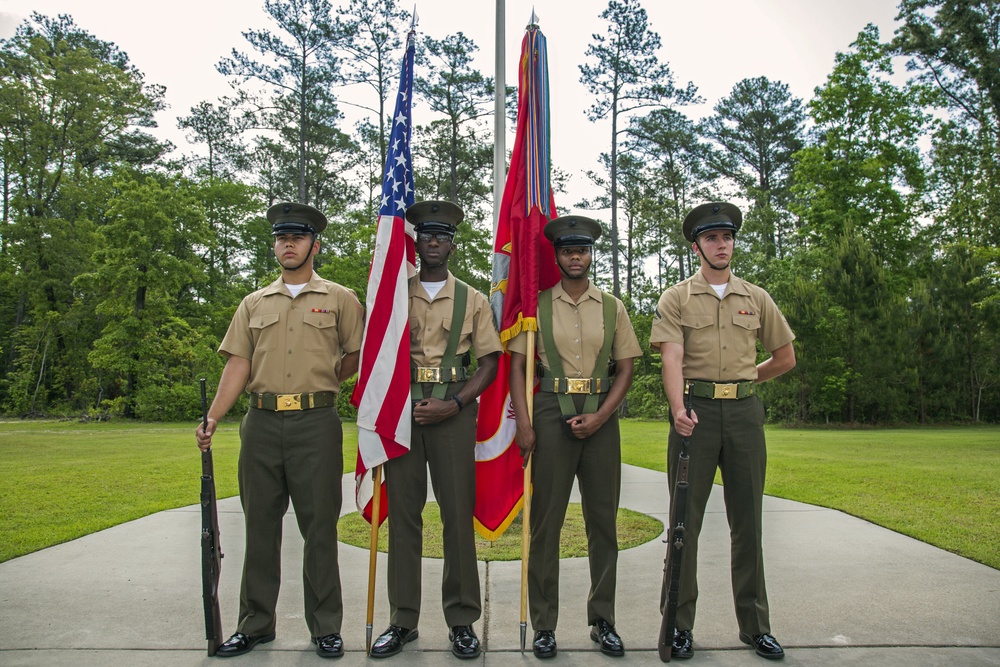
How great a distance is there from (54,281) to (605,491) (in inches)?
1260

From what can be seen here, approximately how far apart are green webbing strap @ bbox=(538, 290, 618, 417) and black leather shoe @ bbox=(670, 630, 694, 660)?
113 centimetres

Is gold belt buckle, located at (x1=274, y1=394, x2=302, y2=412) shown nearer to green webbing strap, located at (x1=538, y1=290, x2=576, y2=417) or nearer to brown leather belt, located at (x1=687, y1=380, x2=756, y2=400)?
green webbing strap, located at (x1=538, y1=290, x2=576, y2=417)

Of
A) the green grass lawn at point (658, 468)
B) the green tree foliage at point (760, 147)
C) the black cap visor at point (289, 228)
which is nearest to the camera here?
the black cap visor at point (289, 228)

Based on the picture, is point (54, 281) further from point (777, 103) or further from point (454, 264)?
point (777, 103)

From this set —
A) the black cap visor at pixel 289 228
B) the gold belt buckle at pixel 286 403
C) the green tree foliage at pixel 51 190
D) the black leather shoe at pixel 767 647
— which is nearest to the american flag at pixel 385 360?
the gold belt buckle at pixel 286 403

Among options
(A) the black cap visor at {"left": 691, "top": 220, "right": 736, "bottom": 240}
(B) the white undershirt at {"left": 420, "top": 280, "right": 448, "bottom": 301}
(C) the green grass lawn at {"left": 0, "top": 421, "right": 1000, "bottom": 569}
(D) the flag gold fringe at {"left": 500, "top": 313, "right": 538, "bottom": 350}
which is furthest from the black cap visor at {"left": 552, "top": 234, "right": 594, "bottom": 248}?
(C) the green grass lawn at {"left": 0, "top": 421, "right": 1000, "bottom": 569}

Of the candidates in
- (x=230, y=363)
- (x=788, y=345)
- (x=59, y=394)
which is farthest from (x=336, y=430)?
(x=59, y=394)

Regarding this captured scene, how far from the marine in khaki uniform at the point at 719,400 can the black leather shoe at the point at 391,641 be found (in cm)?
128

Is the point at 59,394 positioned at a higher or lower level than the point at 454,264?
lower

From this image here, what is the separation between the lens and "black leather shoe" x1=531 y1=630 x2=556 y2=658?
11.4ft

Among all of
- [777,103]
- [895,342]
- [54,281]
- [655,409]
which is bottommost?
[655,409]

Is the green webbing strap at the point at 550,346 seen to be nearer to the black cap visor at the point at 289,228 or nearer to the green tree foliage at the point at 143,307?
the black cap visor at the point at 289,228

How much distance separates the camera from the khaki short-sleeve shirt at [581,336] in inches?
Result: 152

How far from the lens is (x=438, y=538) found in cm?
603
